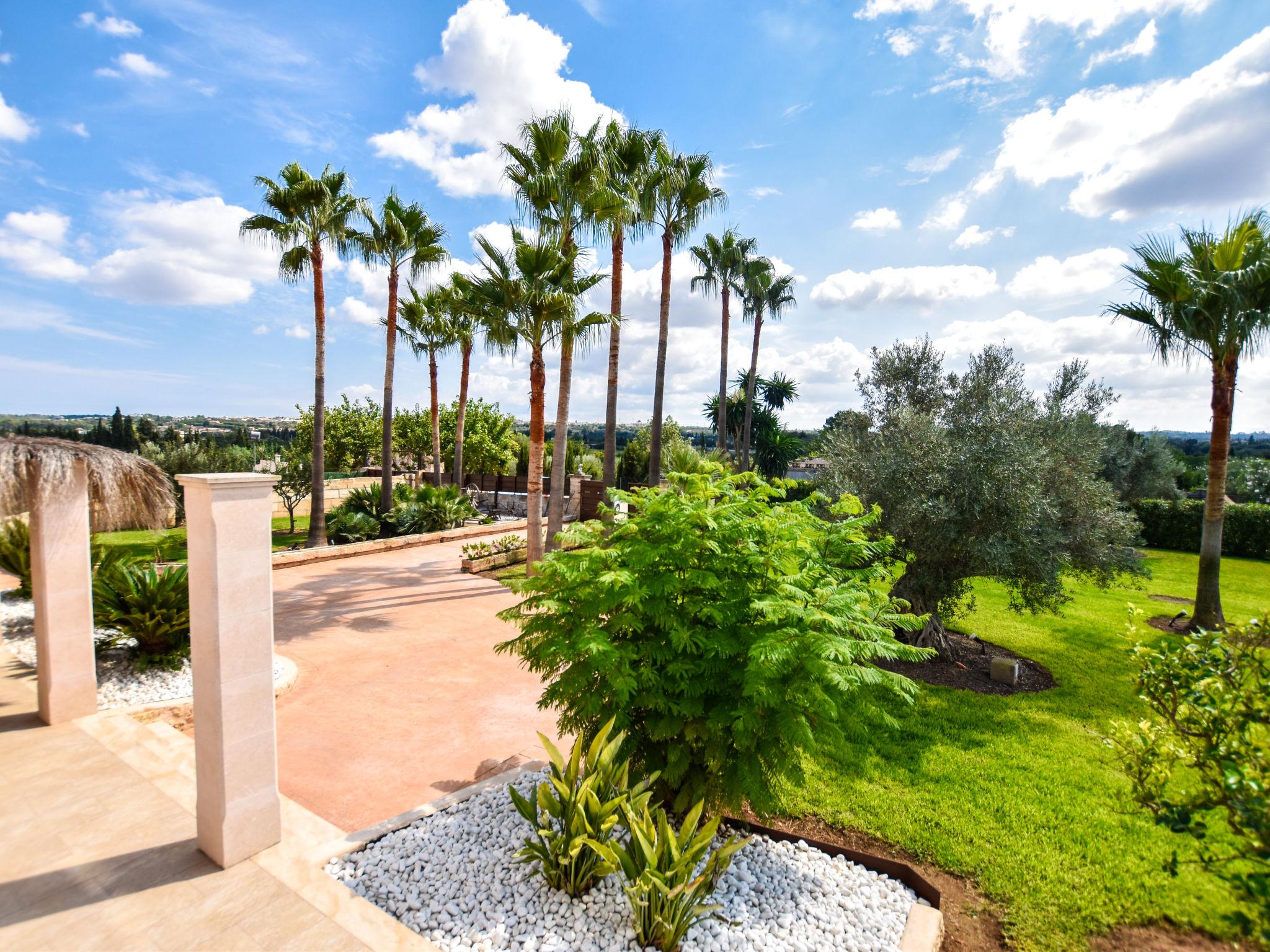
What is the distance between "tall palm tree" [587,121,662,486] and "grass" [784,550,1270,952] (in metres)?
9.87

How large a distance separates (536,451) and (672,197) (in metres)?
8.65

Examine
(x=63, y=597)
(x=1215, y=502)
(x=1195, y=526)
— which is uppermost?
(x=1215, y=502)

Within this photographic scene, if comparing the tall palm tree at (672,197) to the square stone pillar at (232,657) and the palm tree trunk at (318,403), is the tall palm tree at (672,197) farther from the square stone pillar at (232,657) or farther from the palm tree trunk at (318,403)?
the square stone pillar at (232,657)

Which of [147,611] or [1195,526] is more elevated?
[147,611]

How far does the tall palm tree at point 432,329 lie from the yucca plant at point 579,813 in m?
21.2

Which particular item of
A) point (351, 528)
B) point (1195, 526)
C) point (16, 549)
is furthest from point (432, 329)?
point (1195, 526)

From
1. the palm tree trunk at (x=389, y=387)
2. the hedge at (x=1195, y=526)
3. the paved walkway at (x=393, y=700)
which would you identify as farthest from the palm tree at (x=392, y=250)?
the hedge at (x=1195, y=526)

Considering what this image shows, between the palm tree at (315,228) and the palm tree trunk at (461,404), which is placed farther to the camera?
the palm tree trunk at (461,404)

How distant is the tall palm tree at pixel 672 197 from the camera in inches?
621

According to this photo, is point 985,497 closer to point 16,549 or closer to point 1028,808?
point 1028,808

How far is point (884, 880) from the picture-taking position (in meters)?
4.07

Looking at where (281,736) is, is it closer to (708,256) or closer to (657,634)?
(657,634)

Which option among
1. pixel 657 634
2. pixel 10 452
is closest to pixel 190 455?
pixel 10 452

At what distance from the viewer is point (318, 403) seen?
16453 mm
